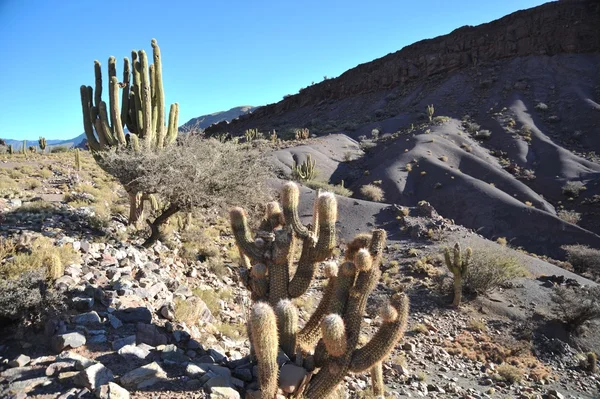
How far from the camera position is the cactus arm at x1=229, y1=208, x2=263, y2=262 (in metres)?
5.89

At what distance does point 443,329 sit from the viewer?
10.4 m

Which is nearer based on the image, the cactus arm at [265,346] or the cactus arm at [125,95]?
the cactus arm at [265,346]

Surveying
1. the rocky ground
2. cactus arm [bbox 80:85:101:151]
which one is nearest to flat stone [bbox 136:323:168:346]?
the rocky ground

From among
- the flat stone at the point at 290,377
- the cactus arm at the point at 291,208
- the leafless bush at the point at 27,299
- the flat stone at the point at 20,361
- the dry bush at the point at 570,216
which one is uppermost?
the cactus arm at the point at 291,208

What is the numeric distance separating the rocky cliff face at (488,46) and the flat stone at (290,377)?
55663 mm

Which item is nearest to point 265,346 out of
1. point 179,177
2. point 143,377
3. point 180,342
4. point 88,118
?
point 143,377

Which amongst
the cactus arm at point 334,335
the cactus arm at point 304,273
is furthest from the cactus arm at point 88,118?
the cactus arm at point 334,335

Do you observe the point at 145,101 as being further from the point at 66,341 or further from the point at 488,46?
the point at 488,46

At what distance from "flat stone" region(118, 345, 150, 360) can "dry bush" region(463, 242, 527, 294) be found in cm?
1049

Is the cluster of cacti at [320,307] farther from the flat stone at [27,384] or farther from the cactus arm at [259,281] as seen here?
the flat stone at [27,384]

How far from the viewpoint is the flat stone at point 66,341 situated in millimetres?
4594

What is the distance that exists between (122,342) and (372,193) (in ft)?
71.0

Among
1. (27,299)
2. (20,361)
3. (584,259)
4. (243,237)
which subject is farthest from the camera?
(584,259)

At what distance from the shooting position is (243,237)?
6.09 meters
